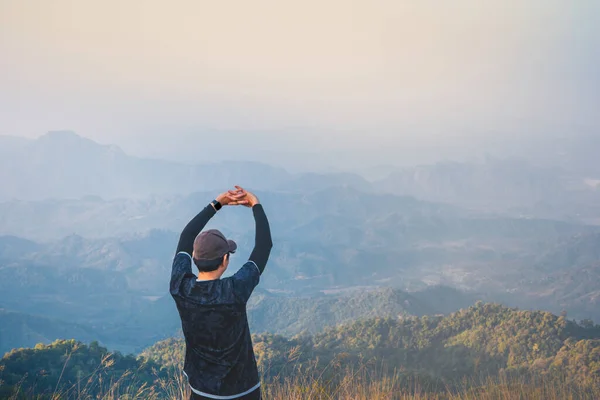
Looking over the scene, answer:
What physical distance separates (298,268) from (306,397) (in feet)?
563

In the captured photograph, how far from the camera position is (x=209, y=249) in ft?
9.55

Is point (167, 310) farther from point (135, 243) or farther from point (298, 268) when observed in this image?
point (135, 243)

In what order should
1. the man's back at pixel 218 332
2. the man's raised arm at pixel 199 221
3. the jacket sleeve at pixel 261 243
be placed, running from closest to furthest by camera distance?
the man's back at pixel 218 332
the jacket sleeve at pixel 261 243
the man's raised arm at pixel 199 221

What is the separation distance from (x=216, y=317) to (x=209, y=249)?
0.39 metres

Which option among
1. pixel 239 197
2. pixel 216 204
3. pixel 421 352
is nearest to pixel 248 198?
pixel 239 197

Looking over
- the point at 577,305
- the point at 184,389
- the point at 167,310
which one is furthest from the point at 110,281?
the point at 184,389

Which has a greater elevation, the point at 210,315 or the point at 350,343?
the point at 210,315

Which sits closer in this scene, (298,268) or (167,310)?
(167,310)

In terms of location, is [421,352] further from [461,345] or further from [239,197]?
[239,197]

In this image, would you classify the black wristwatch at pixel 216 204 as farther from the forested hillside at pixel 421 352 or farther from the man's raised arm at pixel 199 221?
the forested hillside at pixel 421 352

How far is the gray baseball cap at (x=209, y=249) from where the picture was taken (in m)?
2.91

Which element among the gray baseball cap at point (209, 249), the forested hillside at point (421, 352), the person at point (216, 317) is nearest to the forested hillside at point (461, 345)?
the forested hillside at point (421, 352)

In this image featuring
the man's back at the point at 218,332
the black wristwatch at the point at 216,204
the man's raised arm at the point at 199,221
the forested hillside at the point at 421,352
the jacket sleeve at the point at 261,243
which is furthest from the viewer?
the forested hillside at the point at 421,352

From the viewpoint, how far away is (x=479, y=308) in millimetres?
38531
